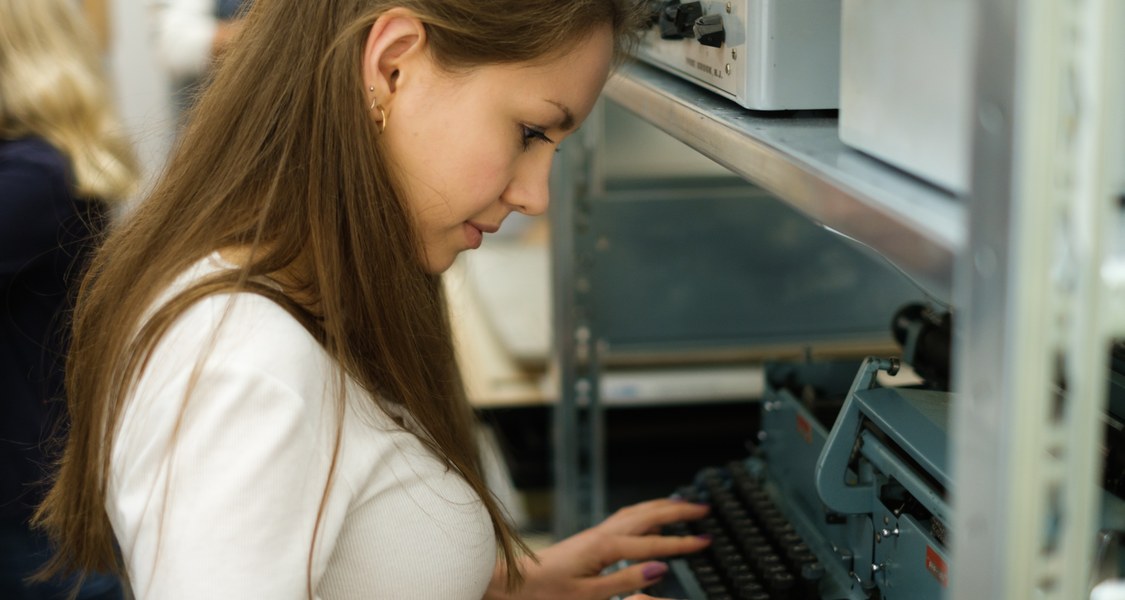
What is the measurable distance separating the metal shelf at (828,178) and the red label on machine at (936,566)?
333mm

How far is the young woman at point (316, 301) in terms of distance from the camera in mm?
783

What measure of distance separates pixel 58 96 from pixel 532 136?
1170 millimetres

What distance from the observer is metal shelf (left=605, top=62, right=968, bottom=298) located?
1.76 ft

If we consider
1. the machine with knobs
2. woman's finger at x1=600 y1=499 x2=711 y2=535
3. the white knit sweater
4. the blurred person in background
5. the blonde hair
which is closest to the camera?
the white knit sweater

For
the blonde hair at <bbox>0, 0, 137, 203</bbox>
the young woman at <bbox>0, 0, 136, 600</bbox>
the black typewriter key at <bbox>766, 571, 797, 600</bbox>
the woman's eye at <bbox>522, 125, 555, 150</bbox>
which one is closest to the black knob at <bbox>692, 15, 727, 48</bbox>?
the woman's eye at <bbox>522, 125, 555, 150</bbox>

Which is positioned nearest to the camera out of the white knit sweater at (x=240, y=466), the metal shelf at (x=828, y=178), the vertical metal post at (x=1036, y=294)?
the vertical metal post at (x=1036, y=294)

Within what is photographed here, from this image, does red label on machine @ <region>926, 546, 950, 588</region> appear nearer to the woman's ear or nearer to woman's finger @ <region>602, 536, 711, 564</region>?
woman's finger @ <region>602, 536, 711, 564</region>

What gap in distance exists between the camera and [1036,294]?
0.44 m

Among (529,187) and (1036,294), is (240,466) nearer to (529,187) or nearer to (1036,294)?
(529,187)

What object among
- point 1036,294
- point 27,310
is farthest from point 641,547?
point 27,310

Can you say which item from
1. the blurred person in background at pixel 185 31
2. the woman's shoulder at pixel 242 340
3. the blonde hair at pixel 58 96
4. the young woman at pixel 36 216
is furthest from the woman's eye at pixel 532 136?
the blurred person in background at pixel 185 31

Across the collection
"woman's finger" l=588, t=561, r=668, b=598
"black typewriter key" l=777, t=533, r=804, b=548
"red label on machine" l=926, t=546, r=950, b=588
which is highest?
"red label on machine" l=926, t=546, r=950, b=588

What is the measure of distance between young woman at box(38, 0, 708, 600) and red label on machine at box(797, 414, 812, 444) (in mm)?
358

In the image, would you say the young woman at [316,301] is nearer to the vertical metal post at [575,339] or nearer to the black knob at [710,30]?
the black knob at [710,30]
